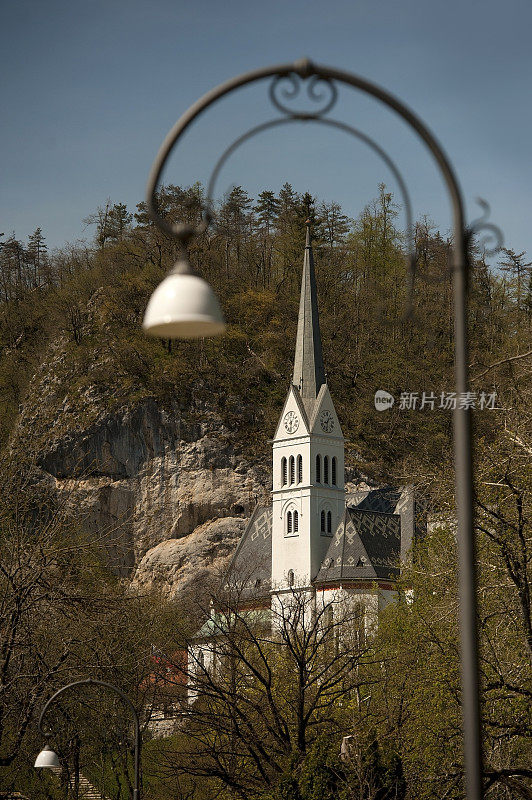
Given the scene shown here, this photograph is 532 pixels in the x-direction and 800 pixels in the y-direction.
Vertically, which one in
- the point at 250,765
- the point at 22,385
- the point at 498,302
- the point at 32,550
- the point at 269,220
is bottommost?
the point at 250,765

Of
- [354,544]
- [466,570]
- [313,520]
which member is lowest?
[466,570]

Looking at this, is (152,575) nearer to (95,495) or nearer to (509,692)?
(95,495)

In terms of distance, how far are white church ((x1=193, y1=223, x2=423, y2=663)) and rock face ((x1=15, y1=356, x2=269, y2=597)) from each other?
4.31m

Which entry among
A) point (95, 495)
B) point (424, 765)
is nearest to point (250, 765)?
point (424, 765)

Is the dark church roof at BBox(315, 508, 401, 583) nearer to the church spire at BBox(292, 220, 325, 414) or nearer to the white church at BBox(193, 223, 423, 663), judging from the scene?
the white church at BBox(193, 223, 423, 663)

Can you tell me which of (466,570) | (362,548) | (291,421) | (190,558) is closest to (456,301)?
(466,570)

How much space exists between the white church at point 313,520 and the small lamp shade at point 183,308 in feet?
208

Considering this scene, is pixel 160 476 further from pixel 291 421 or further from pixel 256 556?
pixel 291 421

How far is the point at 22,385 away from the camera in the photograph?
311 feet

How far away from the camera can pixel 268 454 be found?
3319 inches

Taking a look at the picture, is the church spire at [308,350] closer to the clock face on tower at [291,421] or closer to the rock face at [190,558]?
the clock face on tower at [291,421]

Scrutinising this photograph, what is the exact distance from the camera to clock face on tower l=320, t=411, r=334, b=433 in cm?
7525

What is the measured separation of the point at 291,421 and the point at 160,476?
43.0 feet

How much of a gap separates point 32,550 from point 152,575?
187ft
